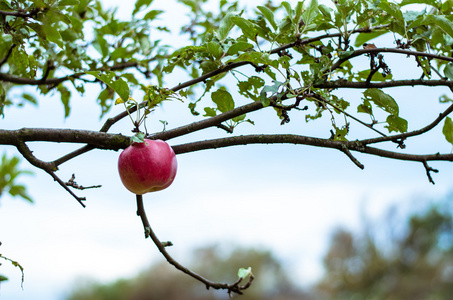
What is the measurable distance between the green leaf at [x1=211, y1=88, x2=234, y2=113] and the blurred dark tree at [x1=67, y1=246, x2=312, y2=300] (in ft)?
25.1

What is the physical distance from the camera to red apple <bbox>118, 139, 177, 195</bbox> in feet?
2.14

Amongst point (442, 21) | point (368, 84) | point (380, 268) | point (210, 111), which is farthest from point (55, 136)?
point (380, 268)

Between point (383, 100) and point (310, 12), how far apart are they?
17 centimetres

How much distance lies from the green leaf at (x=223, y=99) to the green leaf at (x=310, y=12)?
16cm

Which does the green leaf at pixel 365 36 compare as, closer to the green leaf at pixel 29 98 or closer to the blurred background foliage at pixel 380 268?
the green leaf at pixel 29 98

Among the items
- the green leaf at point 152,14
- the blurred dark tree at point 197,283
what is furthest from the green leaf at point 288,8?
the blurred dark tree at point 197,283

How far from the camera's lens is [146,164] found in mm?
648

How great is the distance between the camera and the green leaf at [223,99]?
74cm

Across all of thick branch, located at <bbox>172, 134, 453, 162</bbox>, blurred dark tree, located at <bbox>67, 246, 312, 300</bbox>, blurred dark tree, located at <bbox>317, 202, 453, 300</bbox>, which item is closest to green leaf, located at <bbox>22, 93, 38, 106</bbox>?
thick branch, located at <bbox>172, 134, 453, 162</bbox>

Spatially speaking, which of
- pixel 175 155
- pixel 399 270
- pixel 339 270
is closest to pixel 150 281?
pixel 339 270

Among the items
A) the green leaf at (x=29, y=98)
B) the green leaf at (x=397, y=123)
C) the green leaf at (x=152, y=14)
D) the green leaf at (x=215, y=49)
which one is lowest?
the green leaf at (x=397, y=123)

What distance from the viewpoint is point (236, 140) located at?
0.68 m

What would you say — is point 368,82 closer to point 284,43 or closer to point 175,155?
point 284,43

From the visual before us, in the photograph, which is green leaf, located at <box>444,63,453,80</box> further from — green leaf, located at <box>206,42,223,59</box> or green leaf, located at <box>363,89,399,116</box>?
green leaf, located at <box>206,42,223,59</box>
